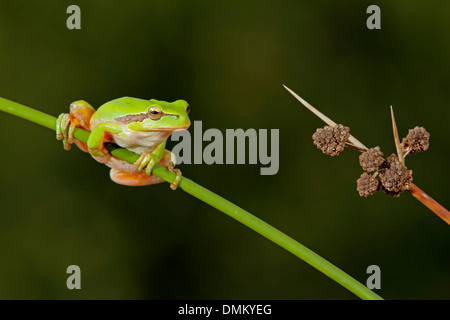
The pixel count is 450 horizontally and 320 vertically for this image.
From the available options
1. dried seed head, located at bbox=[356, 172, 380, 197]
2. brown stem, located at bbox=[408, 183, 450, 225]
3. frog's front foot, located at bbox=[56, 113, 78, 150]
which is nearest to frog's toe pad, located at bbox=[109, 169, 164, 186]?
frog's front foot, located at bbox=[56, 113, 78, 150]

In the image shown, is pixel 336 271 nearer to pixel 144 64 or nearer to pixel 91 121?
pixel 91 121

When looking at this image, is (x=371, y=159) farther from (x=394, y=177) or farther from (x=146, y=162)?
(x=146, y=162)

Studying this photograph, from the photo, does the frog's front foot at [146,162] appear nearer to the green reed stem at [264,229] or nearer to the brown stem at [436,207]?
the green reed stem at [264,229]

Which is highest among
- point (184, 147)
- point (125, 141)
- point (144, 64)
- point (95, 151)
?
point (144, 64)

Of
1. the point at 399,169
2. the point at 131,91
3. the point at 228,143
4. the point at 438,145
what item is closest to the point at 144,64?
the point at 131,91

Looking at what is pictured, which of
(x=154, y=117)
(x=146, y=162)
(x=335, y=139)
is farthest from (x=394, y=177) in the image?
(x=154, y=117)

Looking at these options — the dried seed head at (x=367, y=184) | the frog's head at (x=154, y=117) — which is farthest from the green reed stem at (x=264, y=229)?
the frog's head at (x=154, y=117)

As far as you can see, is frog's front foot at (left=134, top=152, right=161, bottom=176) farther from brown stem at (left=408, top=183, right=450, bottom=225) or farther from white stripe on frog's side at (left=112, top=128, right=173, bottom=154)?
brown stem at (left=408, top=183, right=450, bottom=225)
